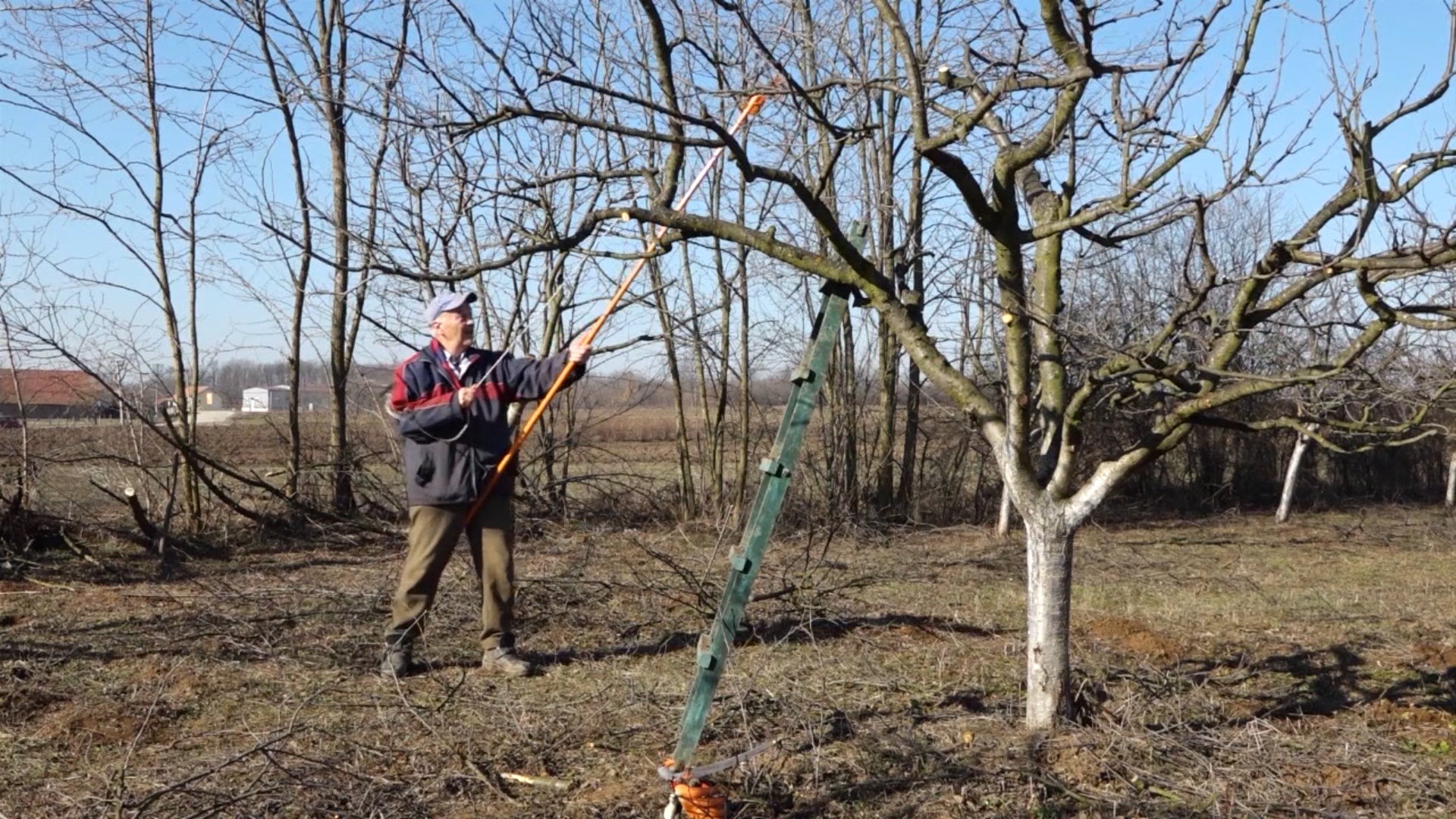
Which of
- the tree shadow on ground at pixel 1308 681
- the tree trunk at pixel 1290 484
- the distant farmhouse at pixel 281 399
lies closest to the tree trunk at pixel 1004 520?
the tree trunk at pixel 1290 484

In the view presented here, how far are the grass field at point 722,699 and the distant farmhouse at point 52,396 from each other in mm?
1344

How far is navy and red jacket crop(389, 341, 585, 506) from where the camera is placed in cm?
586

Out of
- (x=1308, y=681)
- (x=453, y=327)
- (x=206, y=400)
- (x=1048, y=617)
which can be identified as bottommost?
(x=1308, y=681)

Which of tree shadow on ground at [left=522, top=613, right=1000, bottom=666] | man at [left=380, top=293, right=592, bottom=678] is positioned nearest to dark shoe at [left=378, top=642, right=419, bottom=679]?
man at [left=380, top=293, right=592, bottom=678]

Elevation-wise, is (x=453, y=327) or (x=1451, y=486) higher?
(x=453, y=327)

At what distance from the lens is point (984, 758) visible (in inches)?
182

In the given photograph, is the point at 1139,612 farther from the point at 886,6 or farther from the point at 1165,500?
the point at 1165,500

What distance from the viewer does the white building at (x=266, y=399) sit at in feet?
36.8

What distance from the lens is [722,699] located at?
5.30 meters

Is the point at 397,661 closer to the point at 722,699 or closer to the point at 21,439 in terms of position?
the point at 722,699

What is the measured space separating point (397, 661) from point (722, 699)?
151 centimetres

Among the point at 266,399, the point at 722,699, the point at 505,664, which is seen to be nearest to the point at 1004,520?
the point at 266,399

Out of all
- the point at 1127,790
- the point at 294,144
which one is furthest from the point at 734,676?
the point at 294,144

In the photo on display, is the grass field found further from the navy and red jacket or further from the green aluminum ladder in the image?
the navy and red jacket
